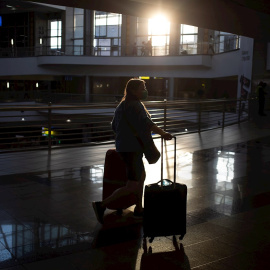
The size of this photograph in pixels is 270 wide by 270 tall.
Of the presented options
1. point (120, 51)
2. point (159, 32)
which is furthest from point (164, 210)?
point (159, 32)

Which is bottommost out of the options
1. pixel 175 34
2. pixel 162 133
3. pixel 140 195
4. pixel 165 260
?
pixel 165 260

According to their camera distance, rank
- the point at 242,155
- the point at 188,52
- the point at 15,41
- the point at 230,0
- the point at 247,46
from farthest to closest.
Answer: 1. the point at 15,41
2. the point at 188,52
3. the point at 247,46
4. the point at 230,0
5. the point at 242,155

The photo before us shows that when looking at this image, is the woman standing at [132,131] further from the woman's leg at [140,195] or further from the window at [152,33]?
the window at [152,33]

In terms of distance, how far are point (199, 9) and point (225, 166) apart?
6601 mm

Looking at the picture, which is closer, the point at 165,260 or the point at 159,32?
the point at 165,260

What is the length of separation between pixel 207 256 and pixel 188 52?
32.1 meters

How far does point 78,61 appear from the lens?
3894cm

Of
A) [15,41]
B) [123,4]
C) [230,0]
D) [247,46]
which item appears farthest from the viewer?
[15,41]

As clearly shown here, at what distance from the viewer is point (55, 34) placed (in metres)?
45.9

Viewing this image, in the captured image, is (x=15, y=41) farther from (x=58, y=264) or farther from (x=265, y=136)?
(x=58, y=264)

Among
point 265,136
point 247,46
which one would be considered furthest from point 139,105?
point 247,46

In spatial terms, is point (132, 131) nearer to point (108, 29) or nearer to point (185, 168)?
point (185, 168)

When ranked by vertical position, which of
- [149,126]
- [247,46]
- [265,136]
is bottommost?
[265,136]

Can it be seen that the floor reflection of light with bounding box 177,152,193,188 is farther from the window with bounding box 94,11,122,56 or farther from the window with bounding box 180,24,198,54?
the window with bounding box 94,11,122,56
